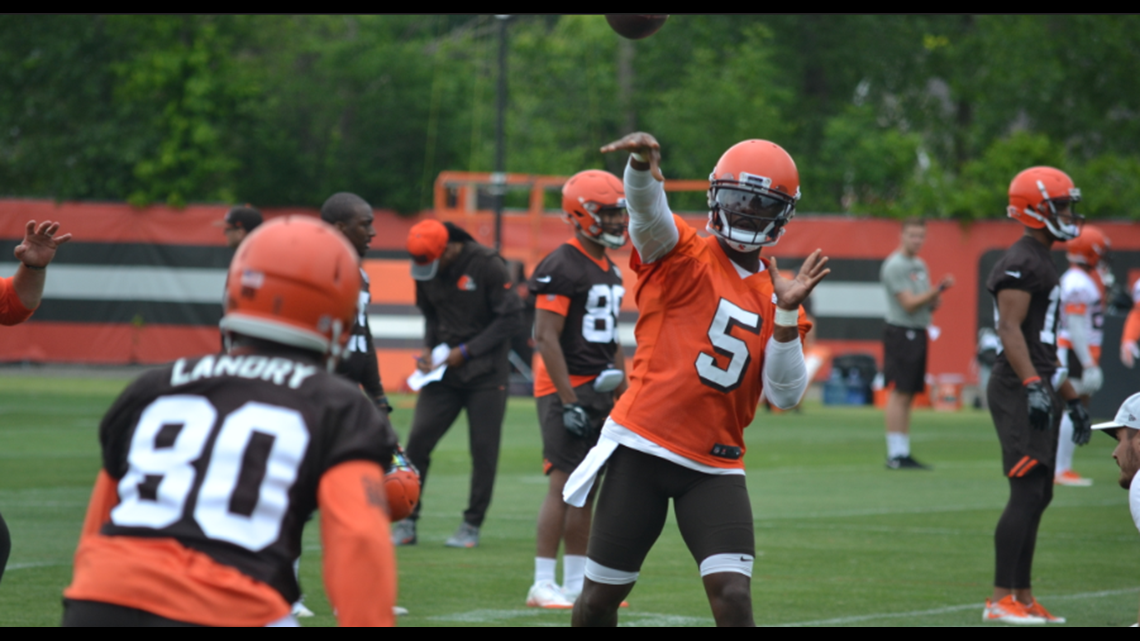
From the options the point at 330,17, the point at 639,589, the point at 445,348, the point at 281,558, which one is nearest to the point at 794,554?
the point at 639,589

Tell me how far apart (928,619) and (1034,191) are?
227cm

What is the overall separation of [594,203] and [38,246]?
2871 millimetres

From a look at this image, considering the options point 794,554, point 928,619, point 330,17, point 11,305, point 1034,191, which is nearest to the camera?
point 11,305

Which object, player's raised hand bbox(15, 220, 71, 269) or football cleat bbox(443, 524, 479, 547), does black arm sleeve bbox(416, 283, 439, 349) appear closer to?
football cleat bbox(443, 524, 479, 547)

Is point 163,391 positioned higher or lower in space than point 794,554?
higher

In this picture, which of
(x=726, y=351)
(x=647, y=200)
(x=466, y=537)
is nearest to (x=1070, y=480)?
(x=466, y=537)

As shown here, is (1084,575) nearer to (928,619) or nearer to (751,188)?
(928,619)

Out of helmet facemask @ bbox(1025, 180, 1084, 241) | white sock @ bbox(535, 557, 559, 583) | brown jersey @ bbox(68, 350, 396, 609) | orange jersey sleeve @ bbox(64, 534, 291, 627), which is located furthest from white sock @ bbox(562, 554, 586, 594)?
orange jersey sleeve @ bbox(64, 534, 291, 627)

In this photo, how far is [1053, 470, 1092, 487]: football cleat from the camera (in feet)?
41.6

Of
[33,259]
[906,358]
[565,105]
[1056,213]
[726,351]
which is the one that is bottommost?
[906,358]

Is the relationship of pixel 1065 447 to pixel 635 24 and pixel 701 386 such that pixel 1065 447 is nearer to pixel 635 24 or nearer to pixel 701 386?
pixel 635 24

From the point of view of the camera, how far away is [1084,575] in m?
8.29

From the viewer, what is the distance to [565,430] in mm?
7574

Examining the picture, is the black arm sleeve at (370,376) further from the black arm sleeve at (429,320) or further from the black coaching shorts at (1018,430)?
the black coaching shorts at (1018,430)
